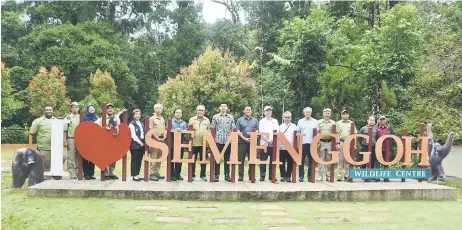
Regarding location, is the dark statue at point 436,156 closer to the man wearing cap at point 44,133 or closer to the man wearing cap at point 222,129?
the man wearing cap at point 222,129

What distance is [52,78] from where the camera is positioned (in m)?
20.6

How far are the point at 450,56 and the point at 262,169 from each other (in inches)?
225

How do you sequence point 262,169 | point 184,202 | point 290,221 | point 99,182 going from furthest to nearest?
point 262,169 < point 99,182 < point 184,202 < point 290,221

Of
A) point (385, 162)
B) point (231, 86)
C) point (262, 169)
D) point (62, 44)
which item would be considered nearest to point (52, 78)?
point (62, 44)

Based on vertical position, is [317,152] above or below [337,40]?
below

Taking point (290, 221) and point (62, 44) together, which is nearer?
point (290, 221)

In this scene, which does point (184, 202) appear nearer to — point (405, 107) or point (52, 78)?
point (405, 107)

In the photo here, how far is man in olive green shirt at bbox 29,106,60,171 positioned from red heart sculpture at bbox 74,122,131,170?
28.6 inches

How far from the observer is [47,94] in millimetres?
20172

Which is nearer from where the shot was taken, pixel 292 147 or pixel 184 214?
pixel 184 214

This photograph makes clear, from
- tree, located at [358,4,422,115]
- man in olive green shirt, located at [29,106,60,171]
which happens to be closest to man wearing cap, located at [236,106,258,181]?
man in olive green shirt, located at [29,106,60,171]

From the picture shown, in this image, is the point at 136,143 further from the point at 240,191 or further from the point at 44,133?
the point at 240,191

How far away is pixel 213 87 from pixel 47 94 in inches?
371

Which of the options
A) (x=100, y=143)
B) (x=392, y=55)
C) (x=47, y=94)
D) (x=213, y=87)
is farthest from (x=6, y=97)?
(x=392, y=55)
